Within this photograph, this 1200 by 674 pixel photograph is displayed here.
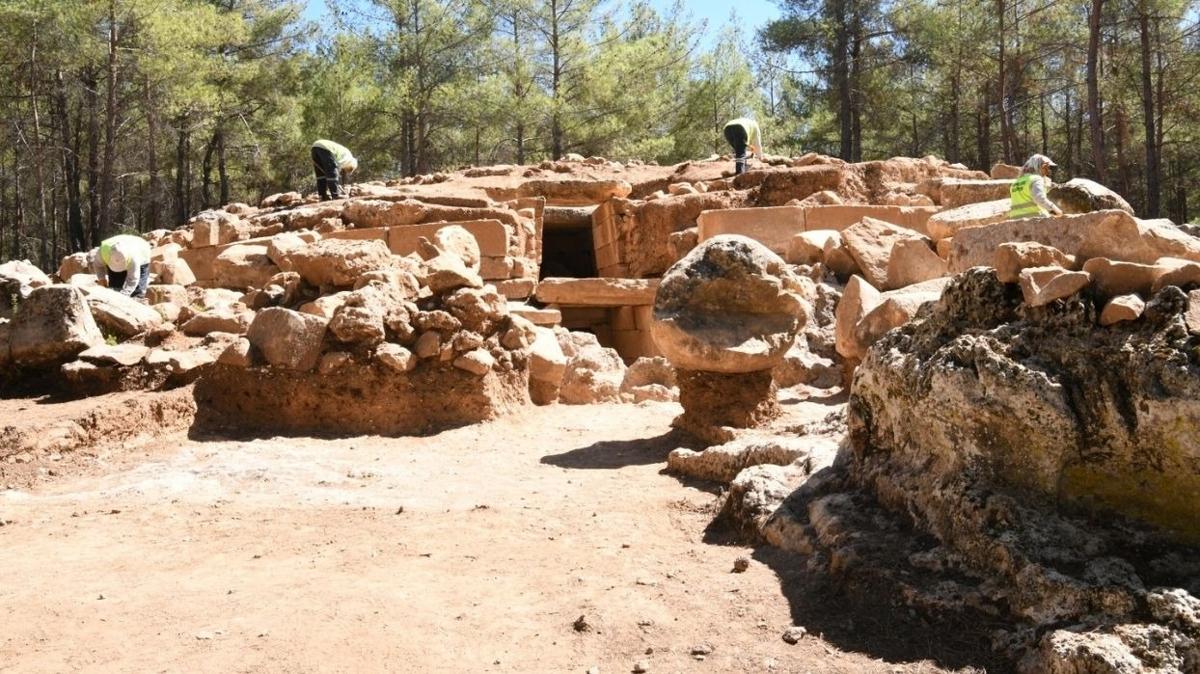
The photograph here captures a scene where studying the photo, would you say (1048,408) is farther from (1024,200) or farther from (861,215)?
(861,215)

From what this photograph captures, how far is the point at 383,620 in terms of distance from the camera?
3432mm

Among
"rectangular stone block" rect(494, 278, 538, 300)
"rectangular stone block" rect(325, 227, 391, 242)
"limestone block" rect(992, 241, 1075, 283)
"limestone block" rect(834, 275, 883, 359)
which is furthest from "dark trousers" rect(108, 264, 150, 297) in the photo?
"limestone block" rect(992, 241, 1075, 283)

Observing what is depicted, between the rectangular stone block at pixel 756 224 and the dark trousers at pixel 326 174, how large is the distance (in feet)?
17.6

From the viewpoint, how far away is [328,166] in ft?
46.5

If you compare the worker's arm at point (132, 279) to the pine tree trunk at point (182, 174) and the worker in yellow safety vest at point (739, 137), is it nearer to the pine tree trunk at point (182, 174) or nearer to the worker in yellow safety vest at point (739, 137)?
the worker in yellow safety vest at point (739, 137)

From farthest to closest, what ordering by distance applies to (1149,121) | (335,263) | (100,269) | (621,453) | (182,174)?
(182,174)
(1149,121)
(100,269)
(335,263)
(621,453)

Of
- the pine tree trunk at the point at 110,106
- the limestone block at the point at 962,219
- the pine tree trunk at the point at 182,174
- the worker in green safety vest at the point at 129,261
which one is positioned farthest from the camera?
the pine tree trunk at the point at 182,174

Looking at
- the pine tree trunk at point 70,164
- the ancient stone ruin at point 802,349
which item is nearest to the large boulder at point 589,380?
the ancient stone ruin at point 802,349

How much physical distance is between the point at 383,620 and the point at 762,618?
1.21m

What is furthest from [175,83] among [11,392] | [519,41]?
[11,392]

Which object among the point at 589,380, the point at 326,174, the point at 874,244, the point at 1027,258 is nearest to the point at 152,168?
the point at 326,174

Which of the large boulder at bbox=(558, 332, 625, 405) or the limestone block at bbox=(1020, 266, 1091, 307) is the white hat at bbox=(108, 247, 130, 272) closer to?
the large boulder at bbox=(558, 332, 625, 405)

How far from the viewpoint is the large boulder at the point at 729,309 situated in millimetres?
6418

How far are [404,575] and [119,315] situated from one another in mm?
4864
